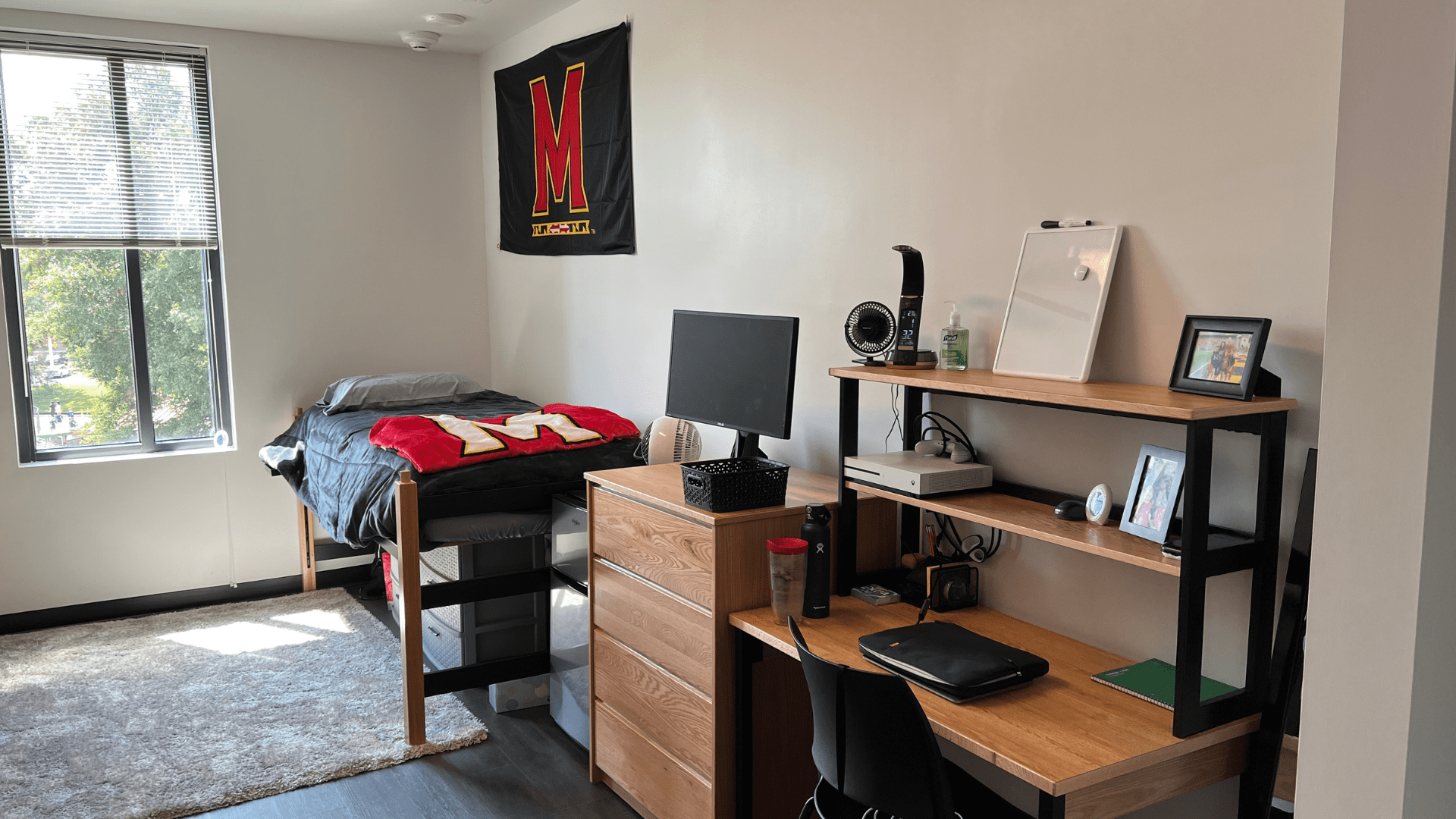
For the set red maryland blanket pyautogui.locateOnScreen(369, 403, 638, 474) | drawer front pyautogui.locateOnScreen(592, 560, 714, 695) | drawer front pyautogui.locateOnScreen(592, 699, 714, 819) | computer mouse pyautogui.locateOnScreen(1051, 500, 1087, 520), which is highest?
computer mouse pyautogui.locateOnScreen(1051, 500, 1087, 520)

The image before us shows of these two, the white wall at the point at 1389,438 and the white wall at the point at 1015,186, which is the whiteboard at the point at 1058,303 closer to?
the white wall at the point at 1015,186

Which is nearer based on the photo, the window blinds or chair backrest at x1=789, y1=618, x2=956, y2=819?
→ chair backrest at x1=789, y1=618, x2=956, y2=819

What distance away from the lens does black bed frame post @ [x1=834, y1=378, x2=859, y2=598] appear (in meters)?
2.35

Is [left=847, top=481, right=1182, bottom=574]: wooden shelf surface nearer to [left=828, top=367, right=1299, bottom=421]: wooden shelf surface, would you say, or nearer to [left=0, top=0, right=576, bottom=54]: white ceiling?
[left=828, top=367, right=1299, bottom=421]: wooden shelf surface

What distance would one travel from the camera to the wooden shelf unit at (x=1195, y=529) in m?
1.59

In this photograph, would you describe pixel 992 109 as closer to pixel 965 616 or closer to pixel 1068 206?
pixel 1068 206

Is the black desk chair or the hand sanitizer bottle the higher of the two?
the hand sanitizer bottle

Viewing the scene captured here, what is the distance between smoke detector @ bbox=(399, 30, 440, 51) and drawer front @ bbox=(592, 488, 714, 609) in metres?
2.68

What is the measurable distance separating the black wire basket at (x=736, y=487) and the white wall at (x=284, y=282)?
119 inches

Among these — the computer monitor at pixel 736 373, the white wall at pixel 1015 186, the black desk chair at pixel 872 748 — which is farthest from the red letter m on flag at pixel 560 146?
the black desk chair at pixel 872 748

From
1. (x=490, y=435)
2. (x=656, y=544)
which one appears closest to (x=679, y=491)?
(x=656, y=544)

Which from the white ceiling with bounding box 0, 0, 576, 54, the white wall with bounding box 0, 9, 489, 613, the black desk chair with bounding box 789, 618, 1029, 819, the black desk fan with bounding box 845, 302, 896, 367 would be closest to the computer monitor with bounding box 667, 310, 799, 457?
the black desk fan with bounding box 845, 302, 896, 367

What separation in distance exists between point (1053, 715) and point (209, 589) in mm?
4153

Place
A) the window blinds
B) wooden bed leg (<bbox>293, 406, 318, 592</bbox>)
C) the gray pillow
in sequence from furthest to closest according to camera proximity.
Answer: wooden bed leg (<bbox>293, 406, 318, 592</bbox>) < the gray pillow < the window blinds
